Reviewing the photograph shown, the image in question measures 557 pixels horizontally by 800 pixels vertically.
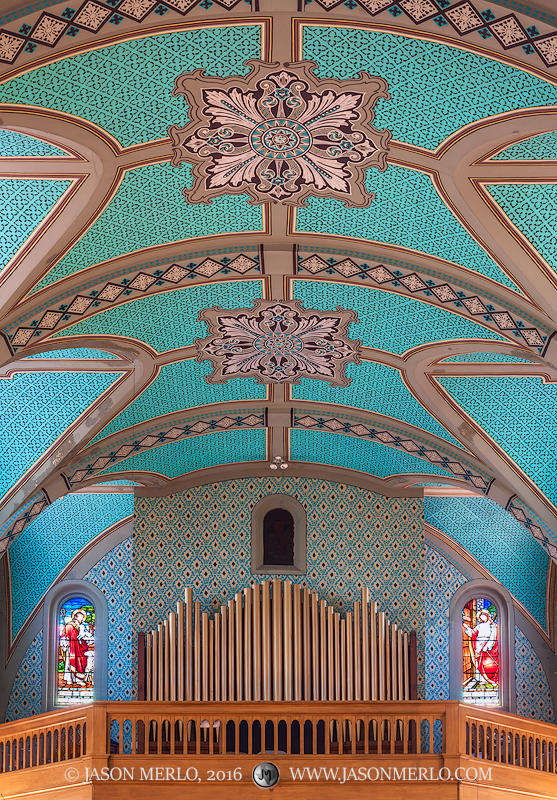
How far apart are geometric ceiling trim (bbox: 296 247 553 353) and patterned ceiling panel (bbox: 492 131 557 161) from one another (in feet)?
5.64

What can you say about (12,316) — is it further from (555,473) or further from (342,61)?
(555,473)

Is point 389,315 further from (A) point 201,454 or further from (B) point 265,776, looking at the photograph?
(A) point 201,454

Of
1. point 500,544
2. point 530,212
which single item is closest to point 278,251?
point 530,212

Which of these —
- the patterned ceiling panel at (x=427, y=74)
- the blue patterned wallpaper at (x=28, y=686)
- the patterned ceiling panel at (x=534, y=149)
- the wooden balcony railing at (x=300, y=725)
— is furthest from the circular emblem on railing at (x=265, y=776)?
the blue patterned wallpaper at (x=28, y=686)

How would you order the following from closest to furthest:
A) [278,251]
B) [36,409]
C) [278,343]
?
[278,251] < [278,343] < [36,409]

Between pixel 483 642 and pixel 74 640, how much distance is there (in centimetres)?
724

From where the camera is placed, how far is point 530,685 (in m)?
15.9

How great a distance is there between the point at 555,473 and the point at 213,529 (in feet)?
17.9

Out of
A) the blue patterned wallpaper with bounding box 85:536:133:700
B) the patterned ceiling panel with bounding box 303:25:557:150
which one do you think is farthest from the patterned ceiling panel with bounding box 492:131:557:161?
the blue patterned wallpaper with bounding box 85:536:133:700

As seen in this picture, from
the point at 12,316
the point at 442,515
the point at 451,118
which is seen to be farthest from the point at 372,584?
the point at 451,118

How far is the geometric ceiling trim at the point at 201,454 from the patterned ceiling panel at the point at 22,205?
601 centimetres

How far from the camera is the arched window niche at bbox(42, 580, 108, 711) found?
16.1 meters

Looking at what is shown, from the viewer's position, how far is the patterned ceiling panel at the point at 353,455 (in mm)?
12898

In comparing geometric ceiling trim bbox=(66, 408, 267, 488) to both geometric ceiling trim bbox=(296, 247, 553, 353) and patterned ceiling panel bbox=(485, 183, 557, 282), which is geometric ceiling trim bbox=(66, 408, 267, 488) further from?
patterned ceiling panel bbox=(485, 183, 557, 282)
